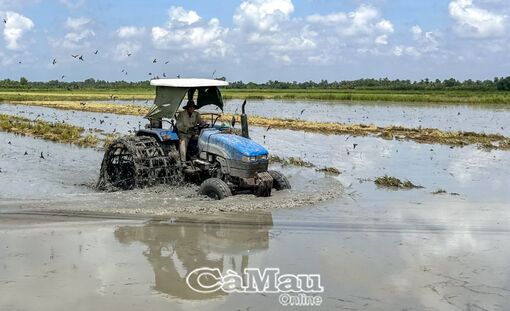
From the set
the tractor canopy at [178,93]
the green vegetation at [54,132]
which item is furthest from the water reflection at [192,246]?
the green vegetation at [54,132]

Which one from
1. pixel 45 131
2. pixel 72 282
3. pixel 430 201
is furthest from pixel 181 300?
pixel 45 131

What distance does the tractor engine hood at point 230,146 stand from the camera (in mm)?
9648

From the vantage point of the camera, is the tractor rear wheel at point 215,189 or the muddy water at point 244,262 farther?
the tractor rear wheel at point 215,189

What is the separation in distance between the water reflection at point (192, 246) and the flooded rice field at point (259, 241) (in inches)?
0.6

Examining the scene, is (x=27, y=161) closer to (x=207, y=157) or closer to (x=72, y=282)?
(x=207, y=157)

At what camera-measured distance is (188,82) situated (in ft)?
35.5

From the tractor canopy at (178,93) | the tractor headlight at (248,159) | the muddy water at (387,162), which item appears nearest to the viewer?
the tractor headlight at (248,159)

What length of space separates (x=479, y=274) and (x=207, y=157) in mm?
5641

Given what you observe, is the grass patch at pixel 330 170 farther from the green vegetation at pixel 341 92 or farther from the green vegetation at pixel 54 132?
the green vegetation at pixel 341 92

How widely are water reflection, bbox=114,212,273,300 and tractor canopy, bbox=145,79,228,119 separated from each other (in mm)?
3093

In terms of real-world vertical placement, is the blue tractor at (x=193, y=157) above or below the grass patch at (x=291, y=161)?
above

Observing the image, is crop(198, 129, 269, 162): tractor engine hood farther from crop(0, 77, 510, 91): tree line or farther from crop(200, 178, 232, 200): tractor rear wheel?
crop(0, 77, 510, 91): tree line

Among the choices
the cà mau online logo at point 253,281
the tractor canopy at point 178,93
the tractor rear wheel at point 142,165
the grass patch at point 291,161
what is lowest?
the grass patch at point 291,161

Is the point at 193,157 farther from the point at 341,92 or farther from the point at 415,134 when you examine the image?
the point at 341,92
